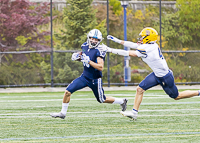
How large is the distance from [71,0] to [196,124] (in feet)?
35.5

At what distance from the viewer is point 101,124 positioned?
23.4ft

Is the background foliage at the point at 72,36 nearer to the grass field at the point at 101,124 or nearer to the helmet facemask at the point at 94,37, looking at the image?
the grass field at the point at 101,124

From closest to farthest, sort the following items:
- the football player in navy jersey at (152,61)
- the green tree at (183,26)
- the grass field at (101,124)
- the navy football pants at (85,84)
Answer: the grass field at (101,124), the football player in navy jersey at (152,61), the navy football pants at (85,84), the green tree at (183,26)

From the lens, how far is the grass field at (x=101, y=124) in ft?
19.4

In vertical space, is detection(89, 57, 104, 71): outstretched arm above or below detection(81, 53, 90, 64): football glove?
below

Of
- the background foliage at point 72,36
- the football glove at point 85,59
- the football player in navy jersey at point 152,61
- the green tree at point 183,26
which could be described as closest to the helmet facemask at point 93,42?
the football player in navy jersey at point 152,61

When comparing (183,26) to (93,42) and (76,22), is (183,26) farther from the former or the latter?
(93,42)

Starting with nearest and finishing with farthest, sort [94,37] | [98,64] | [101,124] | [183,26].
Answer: [101,124] < [98,64] < [94,37] < [183,26]

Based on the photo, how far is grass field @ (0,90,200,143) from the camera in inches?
233

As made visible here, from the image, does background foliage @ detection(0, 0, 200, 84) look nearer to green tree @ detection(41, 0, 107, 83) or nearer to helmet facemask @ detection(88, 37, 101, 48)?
green tree @ detection(41, 0, 107, 83)

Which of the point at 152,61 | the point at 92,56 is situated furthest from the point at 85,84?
the point at 152,61

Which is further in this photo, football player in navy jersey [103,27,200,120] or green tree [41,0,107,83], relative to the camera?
green tree [41,0,107,83]

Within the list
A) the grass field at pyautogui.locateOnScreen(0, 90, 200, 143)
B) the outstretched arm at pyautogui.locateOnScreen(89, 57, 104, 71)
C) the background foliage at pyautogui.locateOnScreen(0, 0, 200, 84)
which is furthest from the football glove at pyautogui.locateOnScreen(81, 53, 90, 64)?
the background foliage at pyautogui.locateOnScreen(0, 0, 200, 84)

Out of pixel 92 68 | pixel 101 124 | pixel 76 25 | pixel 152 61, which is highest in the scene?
pixel 76 25
